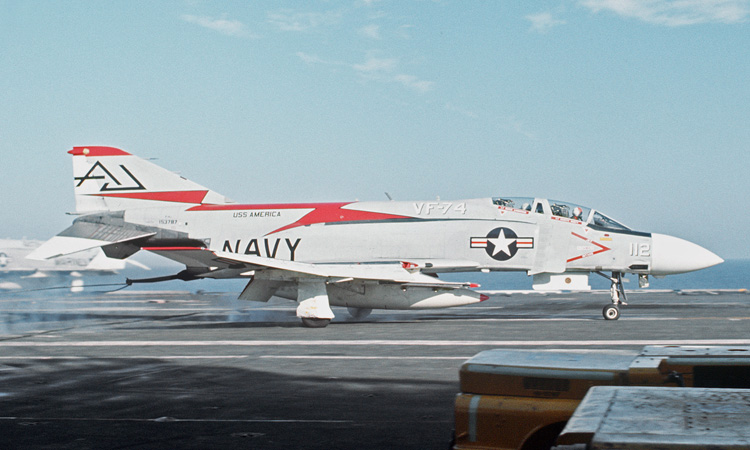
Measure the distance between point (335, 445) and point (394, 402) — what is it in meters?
2.20

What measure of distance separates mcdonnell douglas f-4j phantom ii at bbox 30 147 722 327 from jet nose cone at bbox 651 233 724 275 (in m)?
0.03

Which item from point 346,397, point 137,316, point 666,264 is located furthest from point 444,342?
point 137,316

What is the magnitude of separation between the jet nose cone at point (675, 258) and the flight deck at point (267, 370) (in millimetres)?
1479

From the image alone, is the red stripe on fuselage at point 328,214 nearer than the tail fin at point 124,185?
Yes

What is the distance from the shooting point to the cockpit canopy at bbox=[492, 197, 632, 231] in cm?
2050

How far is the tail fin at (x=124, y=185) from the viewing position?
23391 mm

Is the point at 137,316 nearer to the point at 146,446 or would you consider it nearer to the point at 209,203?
the point at 209,203

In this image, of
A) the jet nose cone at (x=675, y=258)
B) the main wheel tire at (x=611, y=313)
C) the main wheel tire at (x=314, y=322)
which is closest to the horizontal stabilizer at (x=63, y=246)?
the main wheel tire at (x=314, y=322)

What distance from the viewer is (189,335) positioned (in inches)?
725

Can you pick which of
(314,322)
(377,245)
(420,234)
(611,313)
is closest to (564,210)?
(611,313)

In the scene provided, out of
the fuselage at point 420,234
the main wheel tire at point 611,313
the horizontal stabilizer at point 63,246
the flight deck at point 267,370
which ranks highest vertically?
the fuselage at point 420,234

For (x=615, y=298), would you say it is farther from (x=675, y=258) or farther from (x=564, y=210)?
(x=564, y=210)

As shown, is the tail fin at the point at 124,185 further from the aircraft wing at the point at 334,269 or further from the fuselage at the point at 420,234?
the aircraft wing at the point at 334,269

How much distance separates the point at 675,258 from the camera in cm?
1992
